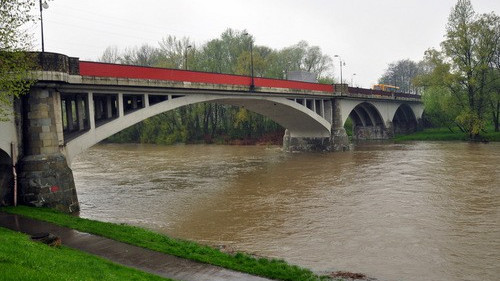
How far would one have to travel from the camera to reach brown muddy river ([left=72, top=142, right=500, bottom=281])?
10.5m

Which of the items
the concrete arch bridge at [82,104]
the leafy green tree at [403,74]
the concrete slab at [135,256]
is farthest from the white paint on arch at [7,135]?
the leafy green tree at [403,74]

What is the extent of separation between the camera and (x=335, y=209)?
16.1 m

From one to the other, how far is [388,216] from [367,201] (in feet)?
8.50

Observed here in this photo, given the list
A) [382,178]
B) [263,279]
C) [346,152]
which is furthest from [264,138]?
[263,279]

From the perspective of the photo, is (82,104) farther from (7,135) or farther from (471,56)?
(471,56)

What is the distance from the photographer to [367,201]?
56.8ft

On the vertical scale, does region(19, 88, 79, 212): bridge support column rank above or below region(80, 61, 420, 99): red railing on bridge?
below

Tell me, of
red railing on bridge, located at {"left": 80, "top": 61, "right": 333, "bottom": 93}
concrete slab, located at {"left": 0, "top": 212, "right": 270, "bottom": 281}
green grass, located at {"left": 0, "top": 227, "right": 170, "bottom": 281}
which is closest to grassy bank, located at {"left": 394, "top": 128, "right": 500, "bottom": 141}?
red railing on bridge, located at {"left": 80, "top": 61, "right": 333, "bottom": 93}

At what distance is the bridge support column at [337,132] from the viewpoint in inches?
1537

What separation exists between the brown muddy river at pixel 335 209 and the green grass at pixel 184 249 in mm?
1457

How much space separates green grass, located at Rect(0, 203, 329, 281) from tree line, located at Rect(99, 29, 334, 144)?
1554 inches

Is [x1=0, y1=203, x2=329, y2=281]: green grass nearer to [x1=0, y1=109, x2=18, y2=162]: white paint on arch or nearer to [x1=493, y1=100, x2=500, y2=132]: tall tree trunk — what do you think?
[x1=0, y1=109, x2=18, y2=162]: white paint on arch

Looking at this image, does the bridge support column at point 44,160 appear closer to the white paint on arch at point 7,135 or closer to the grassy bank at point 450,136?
the white paint on arch at point 7,135

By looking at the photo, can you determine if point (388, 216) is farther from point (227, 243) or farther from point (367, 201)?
point (227, 243)
